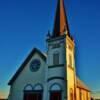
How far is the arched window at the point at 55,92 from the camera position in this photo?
2813cm

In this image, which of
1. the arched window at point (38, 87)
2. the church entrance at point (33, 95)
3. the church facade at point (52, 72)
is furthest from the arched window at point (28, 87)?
the arched window at point (38, 87)

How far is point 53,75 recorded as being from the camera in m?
29.4

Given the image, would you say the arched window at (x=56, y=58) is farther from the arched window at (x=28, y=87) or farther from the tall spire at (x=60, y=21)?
the arched window at (x=28, y=87)

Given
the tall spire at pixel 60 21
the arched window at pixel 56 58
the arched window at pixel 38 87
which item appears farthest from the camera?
the tall spire at pixel 60 21

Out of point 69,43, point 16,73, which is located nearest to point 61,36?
point 69,43

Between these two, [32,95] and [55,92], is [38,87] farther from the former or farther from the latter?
[55,92]

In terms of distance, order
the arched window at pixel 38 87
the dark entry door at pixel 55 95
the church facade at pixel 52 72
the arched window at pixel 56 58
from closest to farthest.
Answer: the dark entry door at pixel 55 95
the church facade at pixel 52 72
the arched window at pixel 56 58
the arched window at pixel 38 87

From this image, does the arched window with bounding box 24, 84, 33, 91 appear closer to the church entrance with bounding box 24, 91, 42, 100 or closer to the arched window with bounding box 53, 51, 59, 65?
the church entrance with bounding box 24, 91, 42, 100

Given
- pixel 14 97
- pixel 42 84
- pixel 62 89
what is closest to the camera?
pixel 62 89

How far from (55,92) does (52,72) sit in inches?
118

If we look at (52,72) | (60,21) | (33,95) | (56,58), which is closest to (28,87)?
(33,95)

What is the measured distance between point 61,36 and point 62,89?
8078 mm

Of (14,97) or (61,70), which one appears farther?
(14,97)

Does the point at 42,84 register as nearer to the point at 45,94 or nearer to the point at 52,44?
the point at 45,94
